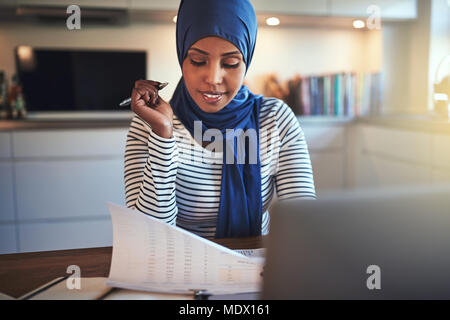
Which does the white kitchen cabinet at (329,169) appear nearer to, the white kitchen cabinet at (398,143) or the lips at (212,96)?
the white kitchen cabinet at (398,143)

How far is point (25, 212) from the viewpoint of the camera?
244 centimetres

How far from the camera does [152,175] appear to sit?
0.92 metres

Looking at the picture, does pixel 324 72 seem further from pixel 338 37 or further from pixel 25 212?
pixel 25 212

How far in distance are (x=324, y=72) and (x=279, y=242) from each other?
3.06 meters

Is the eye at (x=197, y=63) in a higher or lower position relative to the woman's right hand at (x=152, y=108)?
higher

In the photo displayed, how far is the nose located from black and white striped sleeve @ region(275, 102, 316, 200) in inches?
10.0

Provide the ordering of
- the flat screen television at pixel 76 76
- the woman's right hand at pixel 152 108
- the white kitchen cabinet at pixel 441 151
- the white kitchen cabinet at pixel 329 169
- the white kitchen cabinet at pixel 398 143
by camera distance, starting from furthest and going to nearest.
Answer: the white kitchen cabinet at pixel 329 169, the flat screen television at pixel 76 76, the white kitchen cabinet at pixel 398 143, the white kitchen cabinet at pixel 441 151, the woman's right hand at pixel 152 108

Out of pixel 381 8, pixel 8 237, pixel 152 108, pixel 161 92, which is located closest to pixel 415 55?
pixel 381 8

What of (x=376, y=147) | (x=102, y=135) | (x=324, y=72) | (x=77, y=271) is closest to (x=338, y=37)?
(x=324, y=72)

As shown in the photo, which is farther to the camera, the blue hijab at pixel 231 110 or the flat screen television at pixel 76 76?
the flat screen television at pixel 76 76

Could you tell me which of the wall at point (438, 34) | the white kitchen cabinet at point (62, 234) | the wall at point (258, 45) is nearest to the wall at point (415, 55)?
the wall at point (438, 34)

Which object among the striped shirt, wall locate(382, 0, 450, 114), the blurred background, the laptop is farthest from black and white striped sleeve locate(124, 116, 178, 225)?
wall locate(382, 0, 450, 114)

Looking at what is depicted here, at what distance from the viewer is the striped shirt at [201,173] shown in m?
0.95

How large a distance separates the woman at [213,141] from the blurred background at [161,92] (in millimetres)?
1428
